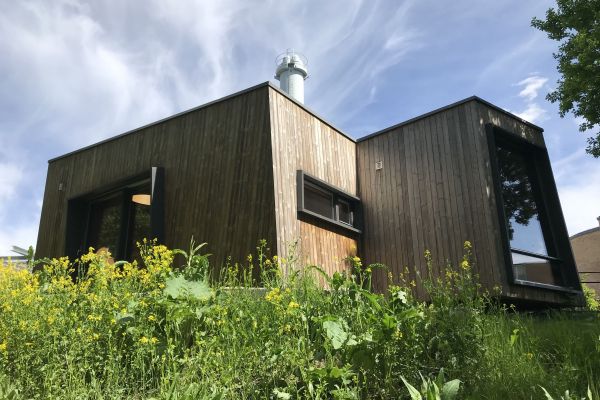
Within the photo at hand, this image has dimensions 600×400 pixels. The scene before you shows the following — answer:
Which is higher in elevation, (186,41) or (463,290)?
(186,41)

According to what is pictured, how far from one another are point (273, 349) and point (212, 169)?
5.45 meters

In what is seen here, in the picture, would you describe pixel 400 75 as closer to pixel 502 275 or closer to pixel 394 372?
pixel 502 275

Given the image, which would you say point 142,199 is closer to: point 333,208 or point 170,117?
point 170,117

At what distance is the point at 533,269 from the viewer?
8.10 meters

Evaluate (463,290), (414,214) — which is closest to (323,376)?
(463,290)

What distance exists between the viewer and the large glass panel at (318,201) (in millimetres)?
8195

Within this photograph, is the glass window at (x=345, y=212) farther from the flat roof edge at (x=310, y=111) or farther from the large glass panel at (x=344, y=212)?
the flat roof edge at (x=310, y=111)

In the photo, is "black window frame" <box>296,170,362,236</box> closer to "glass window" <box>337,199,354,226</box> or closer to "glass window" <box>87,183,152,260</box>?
"glass window" <box>337,199,354,226</box>

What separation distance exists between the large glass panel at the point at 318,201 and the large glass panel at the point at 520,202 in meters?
2.92

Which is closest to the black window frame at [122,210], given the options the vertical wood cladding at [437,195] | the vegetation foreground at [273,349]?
the vertical wood cladding at [437,195]

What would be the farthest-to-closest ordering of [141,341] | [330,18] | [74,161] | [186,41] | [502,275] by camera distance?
[74,161]
[330,18]
[186,41]
[502,275]
[141,341]

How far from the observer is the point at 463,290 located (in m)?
3.54

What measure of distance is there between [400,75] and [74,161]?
23.0ft

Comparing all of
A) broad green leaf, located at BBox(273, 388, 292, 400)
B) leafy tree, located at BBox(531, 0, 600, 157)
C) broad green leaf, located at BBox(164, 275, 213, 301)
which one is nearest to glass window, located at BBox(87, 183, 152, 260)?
broad green leaf, located at BBox(164, 275, 213, 301)
